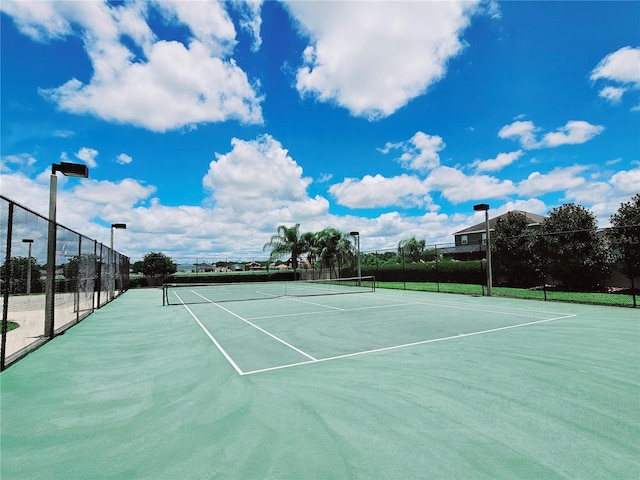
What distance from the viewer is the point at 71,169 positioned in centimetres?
864

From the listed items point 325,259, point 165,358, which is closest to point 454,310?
point 165,358

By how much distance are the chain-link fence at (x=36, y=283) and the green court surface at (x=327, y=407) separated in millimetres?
666

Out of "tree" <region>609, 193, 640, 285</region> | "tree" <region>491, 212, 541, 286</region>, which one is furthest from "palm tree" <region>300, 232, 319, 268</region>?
"tree" <region>609, 193, 640, 285</region>

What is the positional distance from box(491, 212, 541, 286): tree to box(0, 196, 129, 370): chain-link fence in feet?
69.6

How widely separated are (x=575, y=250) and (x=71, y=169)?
2233 cm

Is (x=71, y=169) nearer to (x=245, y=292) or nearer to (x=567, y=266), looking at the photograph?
(x=245, y=292)

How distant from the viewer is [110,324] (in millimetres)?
9867

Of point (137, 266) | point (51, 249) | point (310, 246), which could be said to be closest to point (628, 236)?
point (51, 249)

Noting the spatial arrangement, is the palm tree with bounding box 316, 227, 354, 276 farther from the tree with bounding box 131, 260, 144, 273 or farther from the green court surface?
the green court surface

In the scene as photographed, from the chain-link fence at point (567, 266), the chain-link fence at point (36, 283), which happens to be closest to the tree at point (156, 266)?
the chain-link fence at point (36, 283)

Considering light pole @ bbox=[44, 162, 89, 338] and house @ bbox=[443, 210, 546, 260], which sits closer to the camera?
light pole @ bbox=[44, 162, 89, 338]

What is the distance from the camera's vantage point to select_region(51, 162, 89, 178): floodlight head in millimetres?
8531

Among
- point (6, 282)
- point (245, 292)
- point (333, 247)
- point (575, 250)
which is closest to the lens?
point (6, 282)

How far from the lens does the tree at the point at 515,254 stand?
21.2m
